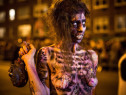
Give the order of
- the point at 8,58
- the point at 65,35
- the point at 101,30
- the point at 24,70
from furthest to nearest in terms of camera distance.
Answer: the point at 101,30 → the point at 8,58 → the point at 65,35 → the point at 24,70

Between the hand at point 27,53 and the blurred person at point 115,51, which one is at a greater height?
the hand at point 27,53

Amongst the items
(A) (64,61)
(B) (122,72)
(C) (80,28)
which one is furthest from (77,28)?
(B) (122,72)

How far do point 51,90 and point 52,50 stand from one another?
39 centimetres

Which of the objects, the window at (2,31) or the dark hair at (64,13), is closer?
the dark hair at (64,13)

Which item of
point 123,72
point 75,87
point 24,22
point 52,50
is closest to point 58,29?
point 52,50

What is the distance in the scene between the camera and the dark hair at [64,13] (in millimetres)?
1675

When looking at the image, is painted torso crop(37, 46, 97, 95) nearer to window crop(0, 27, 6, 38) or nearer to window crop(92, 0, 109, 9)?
window crop(92, 0, 109, 9)

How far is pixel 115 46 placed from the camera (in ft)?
38.6

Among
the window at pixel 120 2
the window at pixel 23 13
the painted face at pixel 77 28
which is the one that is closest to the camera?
the painted face at pixel 77 28

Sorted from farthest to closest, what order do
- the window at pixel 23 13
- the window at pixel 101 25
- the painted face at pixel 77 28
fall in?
the window at pixel 23 13
the window at pixel 101 25
the painted face at pixel 77 28

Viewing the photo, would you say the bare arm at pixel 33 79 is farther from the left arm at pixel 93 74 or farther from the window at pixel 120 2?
the window at pixel 120 2

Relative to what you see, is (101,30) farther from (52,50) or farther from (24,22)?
(52,50)

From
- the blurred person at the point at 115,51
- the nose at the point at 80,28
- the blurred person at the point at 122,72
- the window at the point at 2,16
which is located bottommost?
the blurred person at the point at 115,51

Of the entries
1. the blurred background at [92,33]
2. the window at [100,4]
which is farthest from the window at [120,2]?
the window at [100,4]
